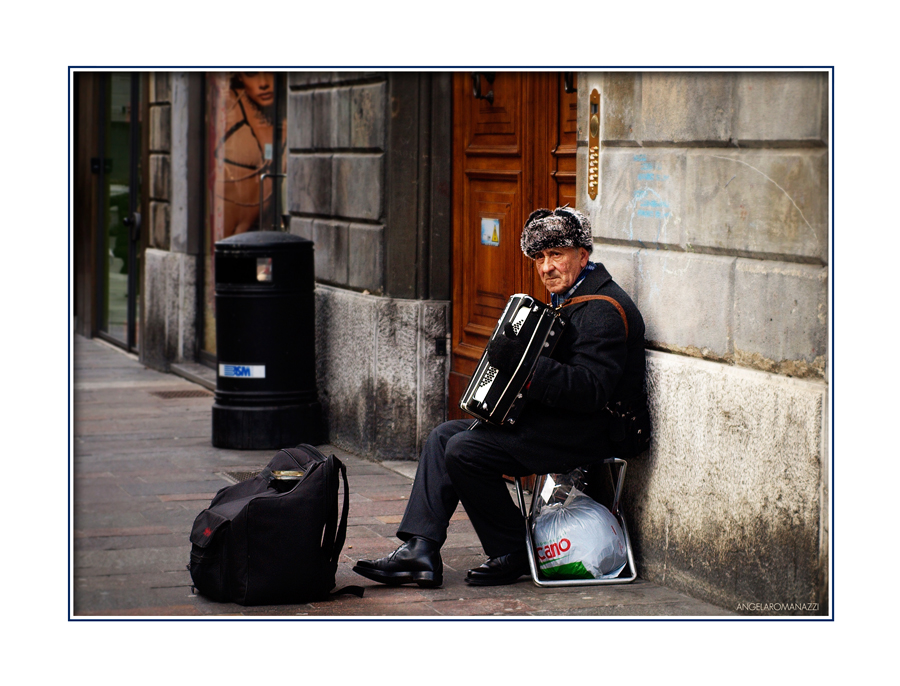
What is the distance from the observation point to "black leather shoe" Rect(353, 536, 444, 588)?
495 centimetres

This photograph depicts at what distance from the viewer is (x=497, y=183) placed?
22.9 feet

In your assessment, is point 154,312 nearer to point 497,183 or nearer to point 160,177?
point 160,177

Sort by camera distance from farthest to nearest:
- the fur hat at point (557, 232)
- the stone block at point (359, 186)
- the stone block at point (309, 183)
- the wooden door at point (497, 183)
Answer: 1. the stone block at point (309, 183)
2. the stone block at point (359, 186)
3. the wooden door at point (497, 183)
4. the fur hat at point (557, 232)

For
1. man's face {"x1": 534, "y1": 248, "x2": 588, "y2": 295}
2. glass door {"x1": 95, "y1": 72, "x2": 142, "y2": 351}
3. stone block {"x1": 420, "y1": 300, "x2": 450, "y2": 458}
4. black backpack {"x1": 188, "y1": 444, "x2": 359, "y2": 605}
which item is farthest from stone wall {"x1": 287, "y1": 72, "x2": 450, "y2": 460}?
glass door {"x1": 95, "y1": 72, "x2": 142, "y2": 351}

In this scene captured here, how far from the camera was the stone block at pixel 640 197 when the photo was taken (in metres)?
4.86

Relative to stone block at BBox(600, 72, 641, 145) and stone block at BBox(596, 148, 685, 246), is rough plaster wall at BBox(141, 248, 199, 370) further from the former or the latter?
stone block at BBox(600, 72, 641, 145)

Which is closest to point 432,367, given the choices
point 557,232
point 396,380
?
point 396,380

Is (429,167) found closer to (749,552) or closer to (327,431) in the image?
A: (327,431)

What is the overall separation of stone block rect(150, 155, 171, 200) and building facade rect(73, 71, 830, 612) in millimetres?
30

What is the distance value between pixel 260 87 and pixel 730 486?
22.0ft

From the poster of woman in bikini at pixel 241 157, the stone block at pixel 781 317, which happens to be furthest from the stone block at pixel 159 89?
the stone block at pixel 781 317

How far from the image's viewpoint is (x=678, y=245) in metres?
4.86

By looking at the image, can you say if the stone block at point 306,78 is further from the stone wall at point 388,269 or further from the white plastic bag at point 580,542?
the white plastic bag at point 580,542

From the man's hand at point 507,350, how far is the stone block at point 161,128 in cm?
741
